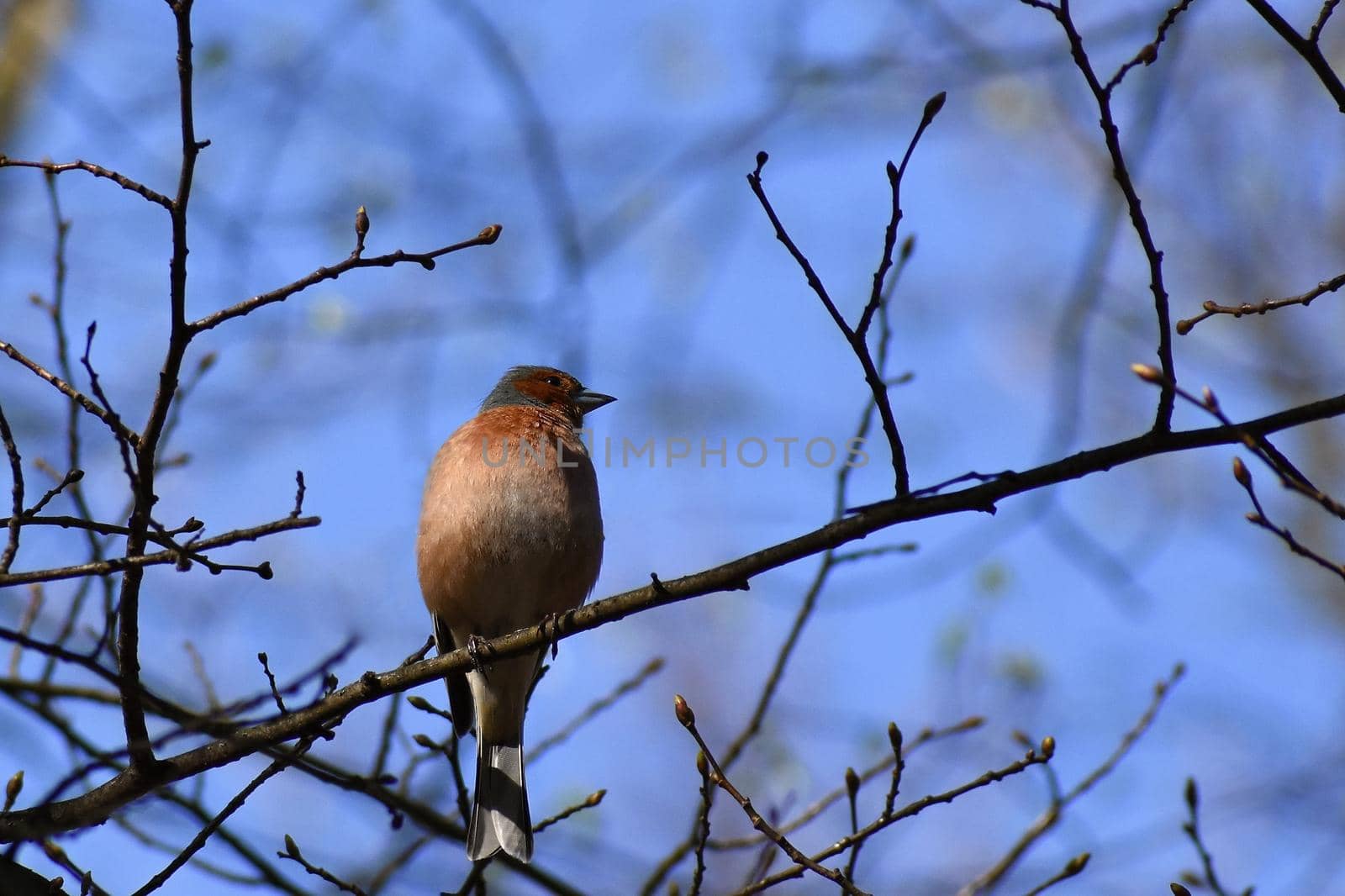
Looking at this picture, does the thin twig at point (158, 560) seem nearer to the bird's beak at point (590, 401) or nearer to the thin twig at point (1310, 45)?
the thin twig at point (1310, 45)

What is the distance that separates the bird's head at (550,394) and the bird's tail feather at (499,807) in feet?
6.25

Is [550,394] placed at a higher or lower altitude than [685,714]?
higher

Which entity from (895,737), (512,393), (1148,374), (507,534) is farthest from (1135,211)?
(512,393)

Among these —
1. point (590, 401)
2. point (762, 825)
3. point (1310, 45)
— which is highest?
point (590, 401)

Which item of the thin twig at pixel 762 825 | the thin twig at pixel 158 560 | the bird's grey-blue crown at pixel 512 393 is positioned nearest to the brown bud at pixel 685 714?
the thin twig at pixel 762 825

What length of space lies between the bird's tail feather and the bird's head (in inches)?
75.0

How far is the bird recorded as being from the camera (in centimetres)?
579

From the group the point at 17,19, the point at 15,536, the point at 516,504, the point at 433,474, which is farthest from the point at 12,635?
the point at 17,19

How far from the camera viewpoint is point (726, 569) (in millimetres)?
3635

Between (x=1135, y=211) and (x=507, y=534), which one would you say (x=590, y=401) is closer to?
(x=507, y=534)

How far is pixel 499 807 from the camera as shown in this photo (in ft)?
17.7

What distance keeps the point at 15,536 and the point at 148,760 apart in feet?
2.78

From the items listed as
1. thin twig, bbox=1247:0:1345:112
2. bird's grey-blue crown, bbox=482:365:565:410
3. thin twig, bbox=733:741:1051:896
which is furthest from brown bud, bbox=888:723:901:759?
bird's grey-blue crown, bbox=482:365:565:410

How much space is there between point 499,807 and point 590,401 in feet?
8.42
